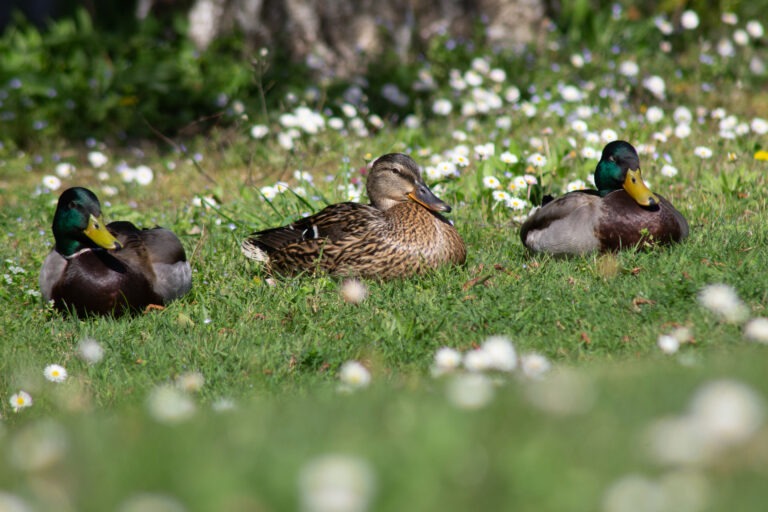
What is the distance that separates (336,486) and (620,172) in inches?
161

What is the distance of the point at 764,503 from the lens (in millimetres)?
2053

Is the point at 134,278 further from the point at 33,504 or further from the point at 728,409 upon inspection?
the point at 728,409

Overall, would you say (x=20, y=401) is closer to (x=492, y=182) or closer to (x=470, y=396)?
(x=470, y=396)

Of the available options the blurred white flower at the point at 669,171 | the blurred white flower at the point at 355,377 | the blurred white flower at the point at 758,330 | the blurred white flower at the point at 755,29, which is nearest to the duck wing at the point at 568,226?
the blurred white flower at the point at 669,171

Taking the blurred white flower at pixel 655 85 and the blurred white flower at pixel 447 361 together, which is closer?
the blurred white flower at pixel 447 361

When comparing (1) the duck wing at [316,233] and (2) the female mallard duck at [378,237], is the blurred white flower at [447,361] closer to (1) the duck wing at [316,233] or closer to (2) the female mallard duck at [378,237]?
(2) the female mallard duck at [378,237]

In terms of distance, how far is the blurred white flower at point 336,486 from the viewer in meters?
1.98

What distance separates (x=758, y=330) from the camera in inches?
154

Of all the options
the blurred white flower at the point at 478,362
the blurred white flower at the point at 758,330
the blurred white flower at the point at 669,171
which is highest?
the blurred white flower at the point at 758,330

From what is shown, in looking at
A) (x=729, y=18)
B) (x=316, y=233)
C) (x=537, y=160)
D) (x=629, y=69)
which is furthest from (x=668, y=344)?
(x=729, y=18)

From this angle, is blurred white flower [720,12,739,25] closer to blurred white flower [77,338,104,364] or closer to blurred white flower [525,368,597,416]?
blurred white flower [77,338,104,364]

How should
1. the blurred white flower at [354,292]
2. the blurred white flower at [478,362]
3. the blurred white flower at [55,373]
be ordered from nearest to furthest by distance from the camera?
1. the blurred white flower at [478,362]
2. the blurred white flower at [55,373]
3. the blurred white flower at [354,292]

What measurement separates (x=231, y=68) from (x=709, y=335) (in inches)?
286

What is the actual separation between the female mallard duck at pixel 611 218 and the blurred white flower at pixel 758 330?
1460 millimetres
